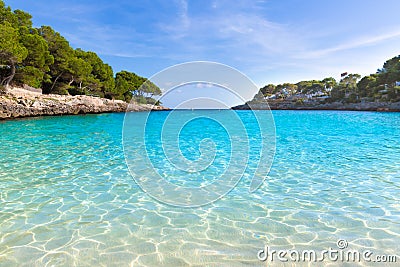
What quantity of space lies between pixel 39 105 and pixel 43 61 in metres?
5.91

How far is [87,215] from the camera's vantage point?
455 cm

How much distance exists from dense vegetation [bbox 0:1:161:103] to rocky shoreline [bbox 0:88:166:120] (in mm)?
1980

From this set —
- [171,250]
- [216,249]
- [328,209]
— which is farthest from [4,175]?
[328,209]

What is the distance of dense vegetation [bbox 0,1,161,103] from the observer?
2762 centimetres

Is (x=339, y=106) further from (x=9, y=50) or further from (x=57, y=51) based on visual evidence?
(x=9, y=50)

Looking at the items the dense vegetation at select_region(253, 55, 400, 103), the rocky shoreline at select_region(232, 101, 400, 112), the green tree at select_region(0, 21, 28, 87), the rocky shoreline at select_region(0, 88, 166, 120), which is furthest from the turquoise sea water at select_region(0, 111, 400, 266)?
the dense vegetation at select_region(253, 55, 400, 103)

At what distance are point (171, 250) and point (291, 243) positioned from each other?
1.68 m

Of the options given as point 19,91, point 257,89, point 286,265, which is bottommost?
point 286,265

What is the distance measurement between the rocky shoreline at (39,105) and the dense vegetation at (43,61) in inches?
78.0

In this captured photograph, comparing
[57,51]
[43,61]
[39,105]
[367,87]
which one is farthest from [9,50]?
[367,87]

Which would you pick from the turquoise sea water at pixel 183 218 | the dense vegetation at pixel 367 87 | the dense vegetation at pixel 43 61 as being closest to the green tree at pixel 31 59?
the dense vegetation at pixel 43 61

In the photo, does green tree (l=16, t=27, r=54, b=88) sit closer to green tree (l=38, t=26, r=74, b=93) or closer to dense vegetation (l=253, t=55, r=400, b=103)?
green tree (l=38, t=26, r=74, b=93)

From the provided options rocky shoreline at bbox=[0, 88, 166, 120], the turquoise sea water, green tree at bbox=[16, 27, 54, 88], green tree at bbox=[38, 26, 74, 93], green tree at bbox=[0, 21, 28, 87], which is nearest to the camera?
the turquoise sea water

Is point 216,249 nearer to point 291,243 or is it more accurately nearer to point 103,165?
point 291,243
